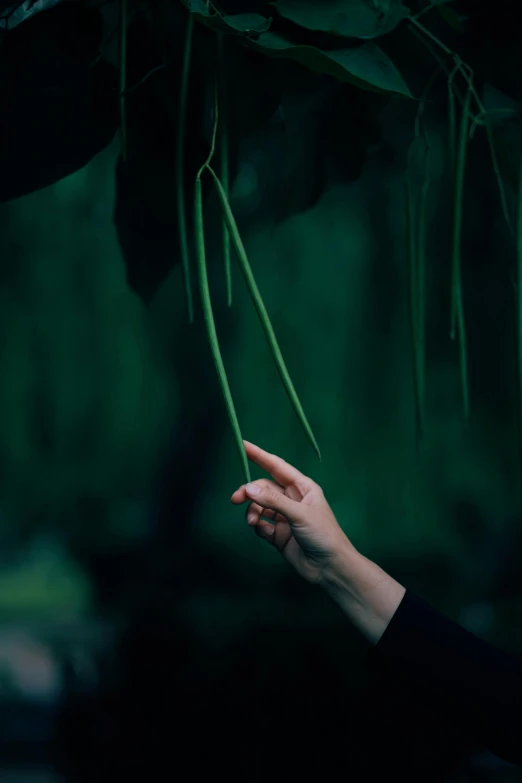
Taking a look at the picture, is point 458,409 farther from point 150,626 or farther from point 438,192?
point 150,626

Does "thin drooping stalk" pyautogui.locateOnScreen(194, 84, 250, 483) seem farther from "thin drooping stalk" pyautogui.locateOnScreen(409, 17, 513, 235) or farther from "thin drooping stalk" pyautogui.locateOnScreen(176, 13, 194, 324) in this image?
"thin drooping stalk" pyautogui.locateOnScreen(409, 17, 513, 235)

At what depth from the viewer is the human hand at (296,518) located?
443 mm

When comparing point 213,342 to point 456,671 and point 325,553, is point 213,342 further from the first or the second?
point 456,671

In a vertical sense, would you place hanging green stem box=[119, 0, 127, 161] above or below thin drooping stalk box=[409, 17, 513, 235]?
above

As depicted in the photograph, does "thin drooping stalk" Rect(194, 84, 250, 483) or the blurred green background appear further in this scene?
the blurred green background

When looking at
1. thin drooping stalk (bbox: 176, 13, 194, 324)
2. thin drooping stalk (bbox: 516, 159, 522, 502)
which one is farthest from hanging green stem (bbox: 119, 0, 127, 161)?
thin drooping stalk (bbox: 516, 159, 522, 502)

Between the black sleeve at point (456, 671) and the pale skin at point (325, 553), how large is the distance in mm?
14

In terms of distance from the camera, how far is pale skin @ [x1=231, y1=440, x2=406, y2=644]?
47cm

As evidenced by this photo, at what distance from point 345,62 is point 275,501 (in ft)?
0.89

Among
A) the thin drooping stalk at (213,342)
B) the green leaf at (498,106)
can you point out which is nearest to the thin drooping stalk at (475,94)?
the green leaf at (498,106)

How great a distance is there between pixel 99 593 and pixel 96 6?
1.64ft

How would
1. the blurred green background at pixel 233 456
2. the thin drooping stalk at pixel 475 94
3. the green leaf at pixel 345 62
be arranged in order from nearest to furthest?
1. the green leaf at pixel 345 62
2. the thin drooping stalk at pixel 475 94
3. the blurred green background at pixel 233 456

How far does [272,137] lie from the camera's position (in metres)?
0.54

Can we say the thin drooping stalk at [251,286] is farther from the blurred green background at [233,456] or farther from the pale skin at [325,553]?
the blurred green background at [233,456]
